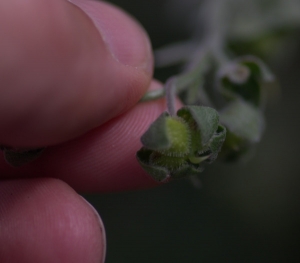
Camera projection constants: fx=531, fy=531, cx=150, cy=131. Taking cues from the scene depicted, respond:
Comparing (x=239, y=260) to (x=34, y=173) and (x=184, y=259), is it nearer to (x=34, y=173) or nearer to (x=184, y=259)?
(x=184, y=259)

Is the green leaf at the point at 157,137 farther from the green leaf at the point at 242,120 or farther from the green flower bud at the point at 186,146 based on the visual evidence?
the green leaf at the point at 242,120

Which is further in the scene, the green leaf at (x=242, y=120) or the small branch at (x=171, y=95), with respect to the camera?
the green leaf at (x=242, y=120)

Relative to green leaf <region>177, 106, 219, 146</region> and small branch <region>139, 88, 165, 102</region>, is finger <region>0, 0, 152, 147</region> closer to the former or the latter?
small branch <region>139, 88, 165, 102</region>

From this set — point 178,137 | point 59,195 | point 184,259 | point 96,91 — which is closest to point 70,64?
point 96,91

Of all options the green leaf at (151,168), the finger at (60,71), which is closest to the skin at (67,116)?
the finger at (60,71)

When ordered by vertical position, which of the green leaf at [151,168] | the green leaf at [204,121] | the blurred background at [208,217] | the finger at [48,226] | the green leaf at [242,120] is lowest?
the blurred background at [208,217]

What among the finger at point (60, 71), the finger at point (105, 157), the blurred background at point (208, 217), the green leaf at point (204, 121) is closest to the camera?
the finger at point (60, 71)

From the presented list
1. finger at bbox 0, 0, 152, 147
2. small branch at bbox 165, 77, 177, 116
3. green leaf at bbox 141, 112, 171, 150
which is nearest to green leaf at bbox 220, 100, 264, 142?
small branch at bbox 165, 77, 177, 116
